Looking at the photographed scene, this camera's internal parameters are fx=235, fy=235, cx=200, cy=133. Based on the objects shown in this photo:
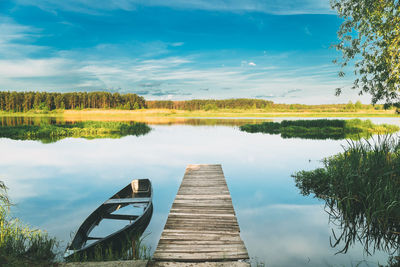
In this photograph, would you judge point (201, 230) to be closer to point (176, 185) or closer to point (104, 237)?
point (104, 237)

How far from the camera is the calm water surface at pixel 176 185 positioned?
6.46m

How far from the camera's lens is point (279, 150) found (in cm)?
2077

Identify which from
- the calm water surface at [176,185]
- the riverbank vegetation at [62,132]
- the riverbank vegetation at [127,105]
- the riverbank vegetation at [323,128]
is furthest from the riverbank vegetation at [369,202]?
the riverbank vegetation at [127,105]

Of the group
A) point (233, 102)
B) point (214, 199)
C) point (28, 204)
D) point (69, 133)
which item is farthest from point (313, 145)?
point (233, 102)

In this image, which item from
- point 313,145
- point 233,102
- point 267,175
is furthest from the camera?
point 233,102

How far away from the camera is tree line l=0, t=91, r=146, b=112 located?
359ft

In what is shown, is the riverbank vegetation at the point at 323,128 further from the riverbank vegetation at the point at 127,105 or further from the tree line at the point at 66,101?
the tree line at the point at 66,101

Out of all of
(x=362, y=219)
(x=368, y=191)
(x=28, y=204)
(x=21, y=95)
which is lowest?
(x=28, y=204)

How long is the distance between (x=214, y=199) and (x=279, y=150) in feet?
47.2

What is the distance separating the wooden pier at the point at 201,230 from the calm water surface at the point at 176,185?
35.7 inches

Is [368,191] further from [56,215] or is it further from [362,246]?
[56,215]

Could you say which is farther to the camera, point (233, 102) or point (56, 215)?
point (233, 102)

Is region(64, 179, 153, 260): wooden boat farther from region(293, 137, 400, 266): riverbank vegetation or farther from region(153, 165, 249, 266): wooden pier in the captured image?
region(293, 137, 400, 266): riverbank vegetation

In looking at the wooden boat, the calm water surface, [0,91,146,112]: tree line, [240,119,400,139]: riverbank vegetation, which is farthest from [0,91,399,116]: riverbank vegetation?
the wooden boat
